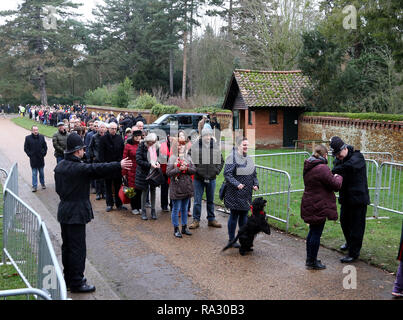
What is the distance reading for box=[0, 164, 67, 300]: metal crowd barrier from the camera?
3746 millimetres

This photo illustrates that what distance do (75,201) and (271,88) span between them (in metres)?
19.9

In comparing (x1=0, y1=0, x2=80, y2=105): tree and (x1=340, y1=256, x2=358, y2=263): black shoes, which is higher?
(x1=0, y1=0, x2=80, y2=105): tree

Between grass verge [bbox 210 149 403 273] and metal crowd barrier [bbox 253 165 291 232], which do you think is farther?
metal crowd barrier [bbox 253 165 291 232]

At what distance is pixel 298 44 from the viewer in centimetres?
3109

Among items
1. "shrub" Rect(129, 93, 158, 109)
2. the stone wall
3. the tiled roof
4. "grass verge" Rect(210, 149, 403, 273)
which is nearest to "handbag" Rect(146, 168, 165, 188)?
"grass verge" Rect(210, 149, 403, 273)

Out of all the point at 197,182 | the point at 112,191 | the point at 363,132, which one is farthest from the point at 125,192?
the point at 363,132

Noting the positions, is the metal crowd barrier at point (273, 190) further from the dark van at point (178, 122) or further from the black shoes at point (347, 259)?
the dark van at point (178, 122)

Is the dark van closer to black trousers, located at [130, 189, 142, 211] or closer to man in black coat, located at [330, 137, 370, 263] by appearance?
black trousers, located at [130, 189, 142, 211]

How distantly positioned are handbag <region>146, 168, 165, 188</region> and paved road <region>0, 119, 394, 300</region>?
2.86ft

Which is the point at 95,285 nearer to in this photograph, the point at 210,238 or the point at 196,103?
the point at 210,238

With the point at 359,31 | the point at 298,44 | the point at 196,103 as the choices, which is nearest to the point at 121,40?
the point at 196,103

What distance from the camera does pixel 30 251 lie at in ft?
17.5
